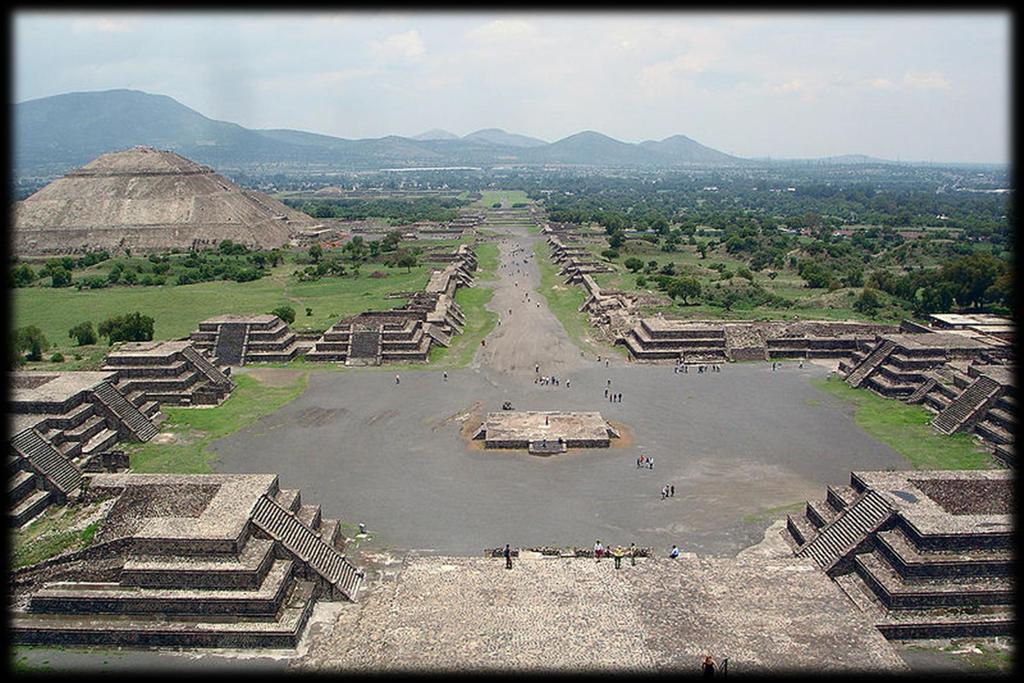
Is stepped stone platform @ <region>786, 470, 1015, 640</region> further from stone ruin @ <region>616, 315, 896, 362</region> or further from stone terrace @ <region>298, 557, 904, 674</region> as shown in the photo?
stone ruin @ <region>616, 315, 896, 362</region>

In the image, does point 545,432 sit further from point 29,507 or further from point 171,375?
point 171,375

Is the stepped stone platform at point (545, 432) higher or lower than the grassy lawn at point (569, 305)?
higher

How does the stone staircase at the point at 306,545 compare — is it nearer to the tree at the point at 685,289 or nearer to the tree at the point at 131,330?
the tree at the point at 131,330

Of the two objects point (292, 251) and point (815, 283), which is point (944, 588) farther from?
point (292, 251)

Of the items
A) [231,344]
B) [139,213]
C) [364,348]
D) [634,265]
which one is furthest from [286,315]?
[139,213]

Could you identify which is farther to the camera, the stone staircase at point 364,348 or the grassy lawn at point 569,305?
the grassy lawn at point 569,305

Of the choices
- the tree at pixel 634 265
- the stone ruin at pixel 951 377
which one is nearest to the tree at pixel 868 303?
the stone ruin at pixel 951 377
